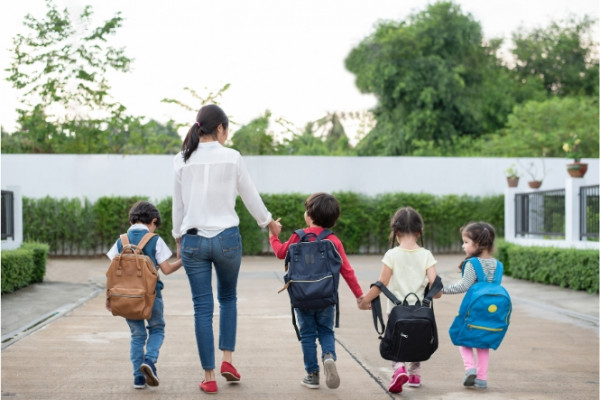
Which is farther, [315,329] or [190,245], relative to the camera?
[315,329]

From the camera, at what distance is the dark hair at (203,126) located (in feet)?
17.0

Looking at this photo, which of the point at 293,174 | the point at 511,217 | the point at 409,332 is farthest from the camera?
the point at 293,174

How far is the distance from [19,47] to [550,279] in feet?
60.8

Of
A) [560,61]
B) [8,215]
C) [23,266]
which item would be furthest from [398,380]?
[560,61]

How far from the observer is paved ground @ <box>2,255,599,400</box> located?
5.31 metres

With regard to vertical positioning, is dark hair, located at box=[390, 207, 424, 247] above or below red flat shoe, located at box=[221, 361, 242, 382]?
above

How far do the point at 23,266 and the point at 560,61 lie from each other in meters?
37.2

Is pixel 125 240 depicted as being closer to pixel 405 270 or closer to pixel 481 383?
pixel 405 270

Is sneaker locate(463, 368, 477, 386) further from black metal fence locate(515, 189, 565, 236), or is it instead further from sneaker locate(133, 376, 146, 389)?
black metal fence locate(515, 189, 565, 236)

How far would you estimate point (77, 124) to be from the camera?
26.0 metres

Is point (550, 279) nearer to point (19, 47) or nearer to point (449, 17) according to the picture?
point (19, 47)

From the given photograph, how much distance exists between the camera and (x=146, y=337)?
5469mm

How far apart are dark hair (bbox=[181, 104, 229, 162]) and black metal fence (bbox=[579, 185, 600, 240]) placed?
31.8 feet

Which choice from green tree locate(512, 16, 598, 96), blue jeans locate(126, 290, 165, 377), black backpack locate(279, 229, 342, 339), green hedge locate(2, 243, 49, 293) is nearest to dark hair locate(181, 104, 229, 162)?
black backpack locate(279, 229, 342, 339)
